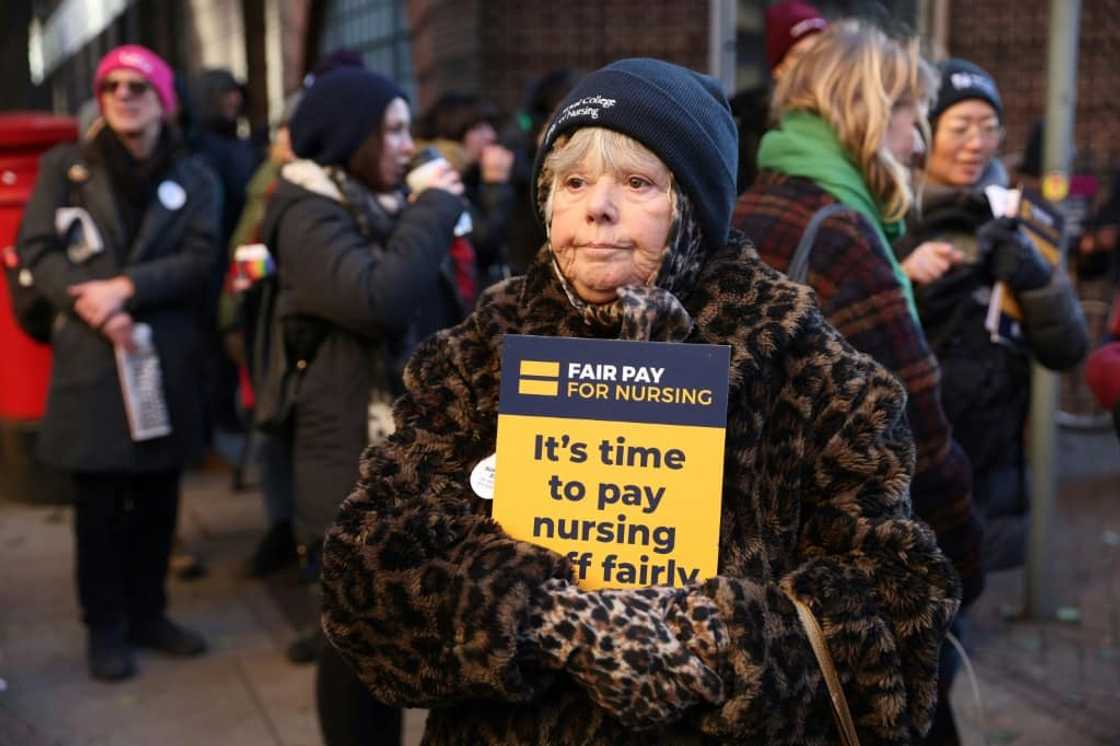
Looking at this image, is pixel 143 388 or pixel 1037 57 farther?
pixel 1037 57

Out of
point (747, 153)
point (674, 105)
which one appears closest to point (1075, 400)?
point (747, 153)

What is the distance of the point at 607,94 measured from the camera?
2.05 metres

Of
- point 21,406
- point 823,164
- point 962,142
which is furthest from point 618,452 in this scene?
point 21,406

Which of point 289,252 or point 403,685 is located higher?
point 289,252

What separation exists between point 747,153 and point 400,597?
3.04 m

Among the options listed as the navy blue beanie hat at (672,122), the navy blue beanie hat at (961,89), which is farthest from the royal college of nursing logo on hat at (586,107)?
the navy blue beanie hat at (961,89)

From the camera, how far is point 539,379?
1.99m

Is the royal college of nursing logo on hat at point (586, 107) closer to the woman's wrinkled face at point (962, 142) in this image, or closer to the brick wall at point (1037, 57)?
the woman's wrinkled face at point (962, 142)

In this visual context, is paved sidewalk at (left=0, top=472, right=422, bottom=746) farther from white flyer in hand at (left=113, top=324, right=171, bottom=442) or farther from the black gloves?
the black gloves

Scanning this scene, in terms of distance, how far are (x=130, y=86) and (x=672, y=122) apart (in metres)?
3.32

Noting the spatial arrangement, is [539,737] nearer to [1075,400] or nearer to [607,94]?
[607,94]

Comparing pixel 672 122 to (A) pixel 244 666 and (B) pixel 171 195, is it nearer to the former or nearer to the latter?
(B) pixel 171 195

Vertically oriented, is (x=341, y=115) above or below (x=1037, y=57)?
below

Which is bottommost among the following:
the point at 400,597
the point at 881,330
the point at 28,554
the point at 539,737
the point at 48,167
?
the point at 28,554
